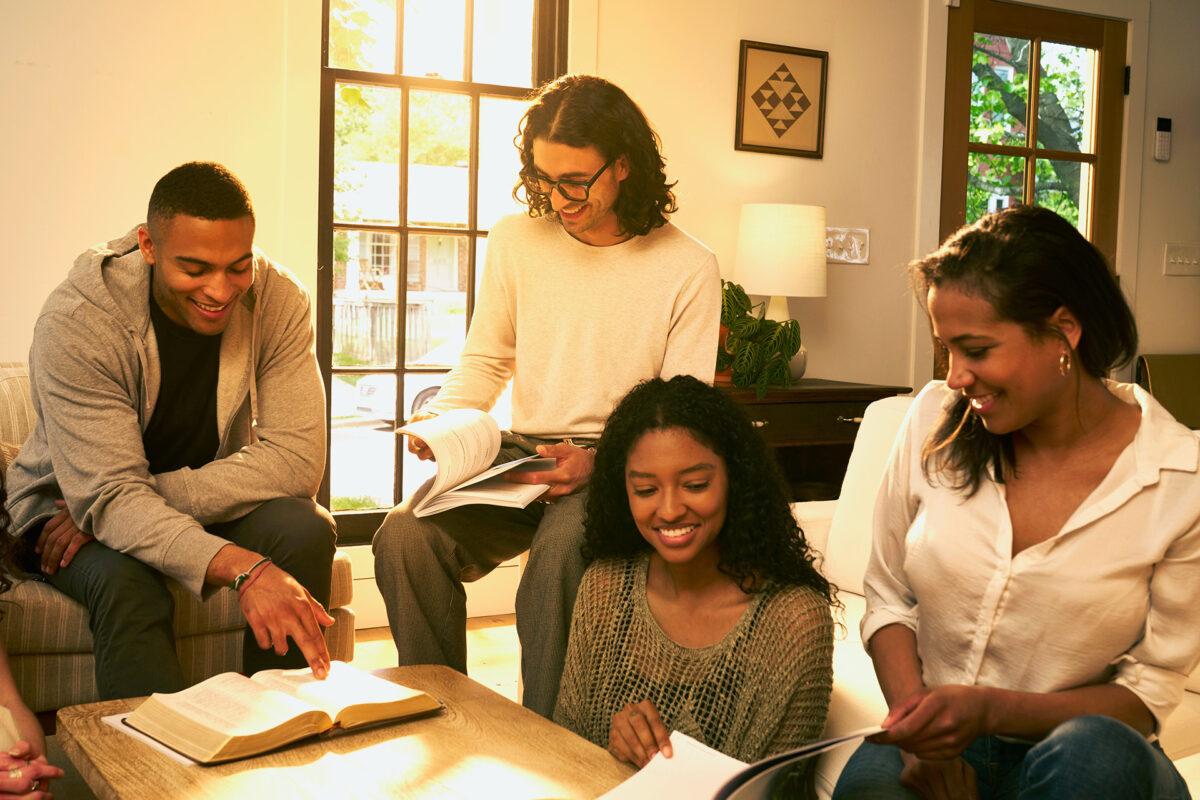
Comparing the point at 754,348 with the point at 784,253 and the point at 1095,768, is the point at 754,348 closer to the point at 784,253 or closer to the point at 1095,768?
the point at 784,253

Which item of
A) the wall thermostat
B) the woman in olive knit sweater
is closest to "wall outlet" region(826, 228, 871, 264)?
the wall thermostat

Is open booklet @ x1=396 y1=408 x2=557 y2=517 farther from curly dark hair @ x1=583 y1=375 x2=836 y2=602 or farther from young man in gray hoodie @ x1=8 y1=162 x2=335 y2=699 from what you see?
young man in gray hoodie @ x1=8 y1=162 x2=335 y2=699

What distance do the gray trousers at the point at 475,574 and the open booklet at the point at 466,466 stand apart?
0.07 metres

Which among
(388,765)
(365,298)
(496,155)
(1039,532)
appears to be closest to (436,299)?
(365,298)

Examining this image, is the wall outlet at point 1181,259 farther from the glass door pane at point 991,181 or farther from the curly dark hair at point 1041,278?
the curly dark hair at point 1041,278

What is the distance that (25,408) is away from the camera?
96.7 inches

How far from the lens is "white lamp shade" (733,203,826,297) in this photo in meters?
3.57

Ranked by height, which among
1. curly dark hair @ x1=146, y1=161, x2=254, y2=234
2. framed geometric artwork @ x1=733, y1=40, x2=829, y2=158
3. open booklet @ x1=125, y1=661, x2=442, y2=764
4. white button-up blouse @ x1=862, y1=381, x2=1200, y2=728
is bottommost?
open booklet @ x1=125, y1=661, x2=442, y2=764

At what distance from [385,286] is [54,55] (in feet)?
3.49

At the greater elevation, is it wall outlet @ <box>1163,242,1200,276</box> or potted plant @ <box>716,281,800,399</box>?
wall outlet @ <box>1163,242,1200,276</box>

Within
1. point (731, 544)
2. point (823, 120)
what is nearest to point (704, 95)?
point (823, 120)

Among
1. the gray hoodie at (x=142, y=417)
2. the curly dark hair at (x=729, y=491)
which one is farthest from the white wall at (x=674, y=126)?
the curly dark hair at (x=729, y=491)

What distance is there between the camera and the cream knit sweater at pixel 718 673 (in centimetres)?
141

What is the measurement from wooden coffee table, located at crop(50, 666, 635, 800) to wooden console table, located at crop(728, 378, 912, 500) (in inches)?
78.4
